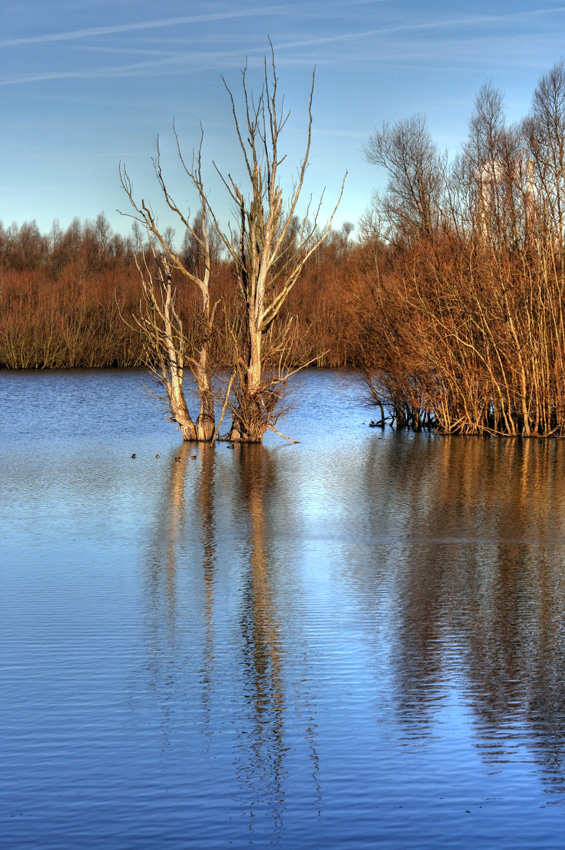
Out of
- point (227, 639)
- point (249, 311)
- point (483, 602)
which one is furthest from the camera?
point (249, 311)

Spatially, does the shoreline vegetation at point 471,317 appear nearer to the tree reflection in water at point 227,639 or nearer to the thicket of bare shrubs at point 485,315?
the thicket of bare shrubs at point 485,315

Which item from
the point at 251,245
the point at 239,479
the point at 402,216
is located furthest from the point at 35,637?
the point at 402,216

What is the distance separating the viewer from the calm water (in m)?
3.98

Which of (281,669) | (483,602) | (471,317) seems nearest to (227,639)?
(281,669)

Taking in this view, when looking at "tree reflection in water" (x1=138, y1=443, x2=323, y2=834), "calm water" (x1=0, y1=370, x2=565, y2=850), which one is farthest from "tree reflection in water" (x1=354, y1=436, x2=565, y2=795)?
"tree reflection in water" (x1=138, y1=443, x2=323, y2=834)

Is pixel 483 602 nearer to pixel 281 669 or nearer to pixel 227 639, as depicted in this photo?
pixel 227 639

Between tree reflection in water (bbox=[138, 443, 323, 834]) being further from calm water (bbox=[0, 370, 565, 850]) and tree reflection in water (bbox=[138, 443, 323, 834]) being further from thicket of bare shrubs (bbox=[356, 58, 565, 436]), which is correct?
thicket of bare shrubs (bbox=[356, 58, 565, 436])

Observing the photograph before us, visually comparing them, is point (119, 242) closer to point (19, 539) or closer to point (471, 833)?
point (19, 539)

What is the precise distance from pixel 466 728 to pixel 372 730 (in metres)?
0.45

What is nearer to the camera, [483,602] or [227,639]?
[227,639]

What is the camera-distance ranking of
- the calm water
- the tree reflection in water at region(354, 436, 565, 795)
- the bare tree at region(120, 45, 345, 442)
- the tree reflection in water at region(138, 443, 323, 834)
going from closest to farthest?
the calm water < the tree reflection in water at region(138, 443, 323, 834) < the tree reflection in water at region(354, 436, 565, 795) < the bare tree at region(120, 45, 345, 442)

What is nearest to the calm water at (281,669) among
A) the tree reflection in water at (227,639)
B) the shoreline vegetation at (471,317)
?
the tree reflection in water at (227,639)

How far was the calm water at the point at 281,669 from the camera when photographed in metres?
3.98

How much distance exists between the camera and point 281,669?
572cm
